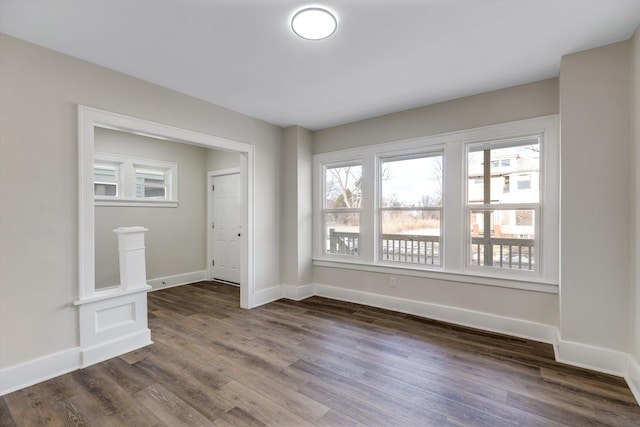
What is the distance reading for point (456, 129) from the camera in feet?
11.5

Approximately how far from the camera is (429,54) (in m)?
2.51

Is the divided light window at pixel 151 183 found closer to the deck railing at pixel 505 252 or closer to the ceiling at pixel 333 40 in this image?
the ceiling at pixel 333 40

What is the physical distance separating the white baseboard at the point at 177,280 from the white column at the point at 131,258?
89.8 inches

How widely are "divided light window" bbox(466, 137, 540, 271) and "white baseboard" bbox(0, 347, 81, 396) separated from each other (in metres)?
3.96

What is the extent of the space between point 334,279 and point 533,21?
3.62 metres

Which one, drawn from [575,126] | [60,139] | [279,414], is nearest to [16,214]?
[60,139]

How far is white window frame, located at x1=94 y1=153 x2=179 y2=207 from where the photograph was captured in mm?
4613

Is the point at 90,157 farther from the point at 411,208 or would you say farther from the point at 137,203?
the point at 411,208

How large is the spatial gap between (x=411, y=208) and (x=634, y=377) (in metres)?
2.40

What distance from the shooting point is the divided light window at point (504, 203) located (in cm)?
313

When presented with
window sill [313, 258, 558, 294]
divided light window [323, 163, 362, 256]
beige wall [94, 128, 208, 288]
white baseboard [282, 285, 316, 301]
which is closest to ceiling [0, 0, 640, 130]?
divided light window [323, 163, 362, 256]

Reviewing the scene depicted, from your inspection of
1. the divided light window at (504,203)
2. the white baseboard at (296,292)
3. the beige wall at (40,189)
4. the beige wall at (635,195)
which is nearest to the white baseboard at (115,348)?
the beige wall at (40,189)

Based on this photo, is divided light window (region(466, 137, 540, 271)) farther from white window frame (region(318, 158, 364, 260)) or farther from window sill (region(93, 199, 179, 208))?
window sill (region(93, 199, 179, 208))

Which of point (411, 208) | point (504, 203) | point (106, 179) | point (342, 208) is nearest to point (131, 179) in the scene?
point (106, 179)
